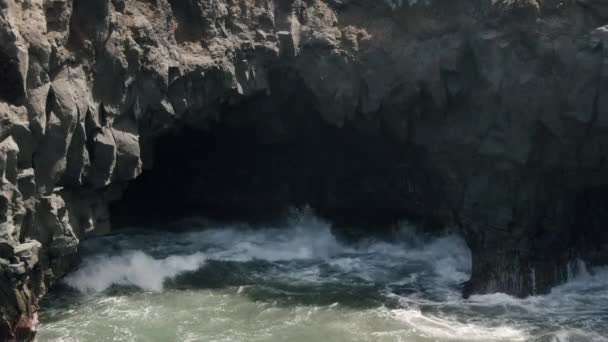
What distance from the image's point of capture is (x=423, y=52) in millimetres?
23844

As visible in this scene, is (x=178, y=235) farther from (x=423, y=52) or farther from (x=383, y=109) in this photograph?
(x=423, y=52)

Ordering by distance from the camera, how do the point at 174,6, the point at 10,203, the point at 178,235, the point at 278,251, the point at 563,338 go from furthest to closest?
the point at 178,235
the point at 278,251
the point at 174,6
the point at 563,338
the point at 10,203

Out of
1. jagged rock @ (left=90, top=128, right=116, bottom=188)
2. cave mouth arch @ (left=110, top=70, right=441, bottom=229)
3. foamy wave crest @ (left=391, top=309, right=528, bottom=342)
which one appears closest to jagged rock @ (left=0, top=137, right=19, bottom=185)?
jagged rock @ (left=90, top=128, right=116, bottom=188)

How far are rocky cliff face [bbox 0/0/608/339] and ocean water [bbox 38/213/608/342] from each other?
1.41 metres

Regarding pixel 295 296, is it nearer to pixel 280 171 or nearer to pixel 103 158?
pixel 103 158

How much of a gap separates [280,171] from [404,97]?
7.33m

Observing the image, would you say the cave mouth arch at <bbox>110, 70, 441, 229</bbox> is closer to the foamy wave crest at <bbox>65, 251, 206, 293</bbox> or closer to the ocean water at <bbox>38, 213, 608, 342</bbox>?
the ocean water at <bbox>38, 213, 608, 342</bbox>

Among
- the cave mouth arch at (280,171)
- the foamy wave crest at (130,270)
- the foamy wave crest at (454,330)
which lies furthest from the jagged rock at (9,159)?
the foamy wave crest at (454,330)

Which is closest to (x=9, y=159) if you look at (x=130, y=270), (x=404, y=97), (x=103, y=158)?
(x=103, y=158)

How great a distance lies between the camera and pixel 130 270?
24297 mm

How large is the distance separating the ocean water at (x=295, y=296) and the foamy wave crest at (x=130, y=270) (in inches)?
1.5

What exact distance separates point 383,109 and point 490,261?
6.43m

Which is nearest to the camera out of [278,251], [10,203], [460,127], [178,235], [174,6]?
[10,203]

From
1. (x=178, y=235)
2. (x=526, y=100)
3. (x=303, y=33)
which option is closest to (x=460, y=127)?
(x=526, y=100)
